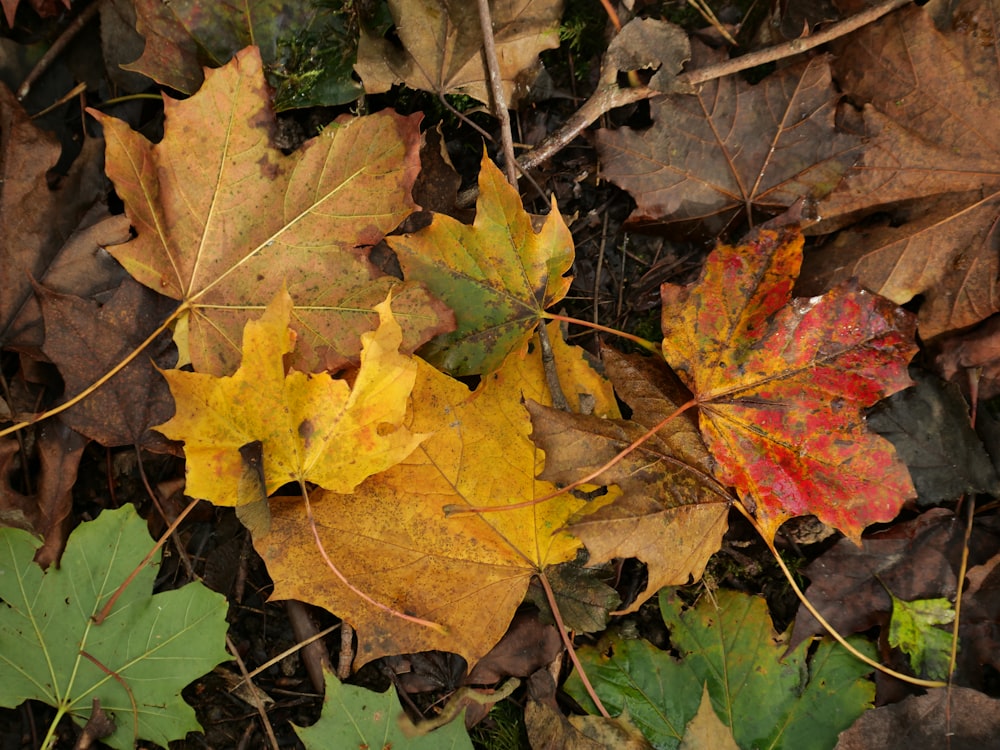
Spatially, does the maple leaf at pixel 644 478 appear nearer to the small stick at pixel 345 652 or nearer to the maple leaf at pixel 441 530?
the maple leaf at pixel 441 530

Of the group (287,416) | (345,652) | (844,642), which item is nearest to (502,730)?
(345,652)

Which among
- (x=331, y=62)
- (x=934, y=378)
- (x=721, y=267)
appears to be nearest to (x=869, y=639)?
(x=934, y=378)

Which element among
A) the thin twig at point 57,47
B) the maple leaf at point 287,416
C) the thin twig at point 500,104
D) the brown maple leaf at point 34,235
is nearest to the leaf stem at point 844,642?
the maple leaf at point 287,416

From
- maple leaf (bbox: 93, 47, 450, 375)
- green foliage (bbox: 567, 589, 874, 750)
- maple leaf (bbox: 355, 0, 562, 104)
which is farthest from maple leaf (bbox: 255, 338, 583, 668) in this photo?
maple leaf (bbox: 355, 0, 562, 104)

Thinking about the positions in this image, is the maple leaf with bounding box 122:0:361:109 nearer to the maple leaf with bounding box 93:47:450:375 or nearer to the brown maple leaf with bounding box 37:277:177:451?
the maple leaf with bounding box 93:47:450:375

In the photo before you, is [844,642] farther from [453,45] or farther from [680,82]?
[453,45]

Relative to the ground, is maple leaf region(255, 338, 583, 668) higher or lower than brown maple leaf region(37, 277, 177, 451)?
lower
